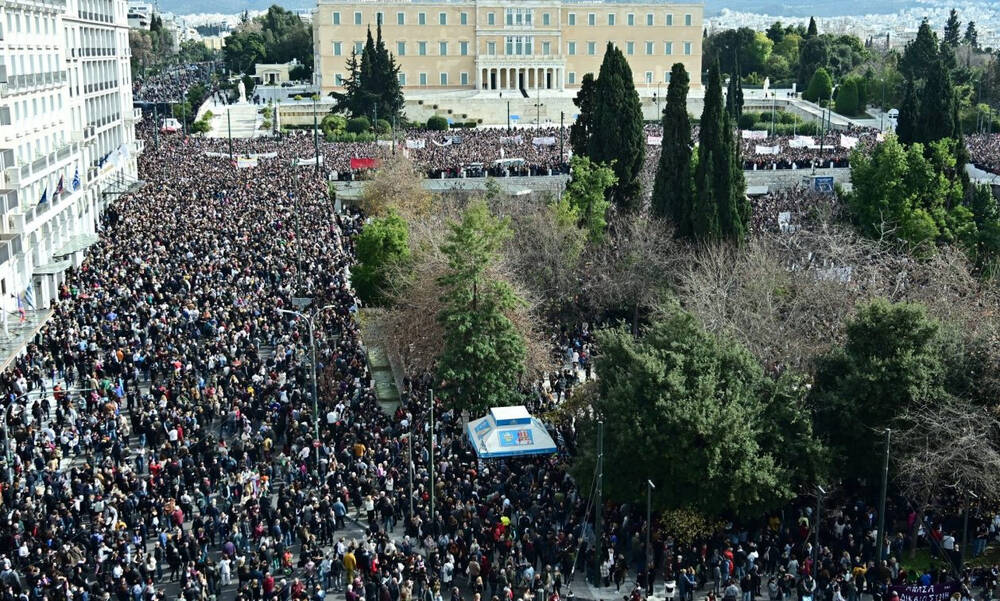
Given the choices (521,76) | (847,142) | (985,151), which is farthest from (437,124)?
(985,151)

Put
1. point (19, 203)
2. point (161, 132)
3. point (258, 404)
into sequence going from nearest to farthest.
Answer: point (258, 404) < point (19, 203) < point (161, 132)

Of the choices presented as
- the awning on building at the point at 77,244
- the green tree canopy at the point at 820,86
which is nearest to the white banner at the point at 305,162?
the awning on building at the point at 77,244

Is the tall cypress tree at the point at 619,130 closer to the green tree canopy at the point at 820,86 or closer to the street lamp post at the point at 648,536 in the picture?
the street lamp post at the point at 648,536

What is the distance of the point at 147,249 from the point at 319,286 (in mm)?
7265

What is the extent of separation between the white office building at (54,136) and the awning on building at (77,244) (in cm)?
4

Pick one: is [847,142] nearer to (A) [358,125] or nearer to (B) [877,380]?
(A) [358,125]

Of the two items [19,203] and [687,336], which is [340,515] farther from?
[19,203]

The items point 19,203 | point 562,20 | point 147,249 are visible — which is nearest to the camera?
point 19,203

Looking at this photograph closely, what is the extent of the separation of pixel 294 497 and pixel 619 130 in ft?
78.4

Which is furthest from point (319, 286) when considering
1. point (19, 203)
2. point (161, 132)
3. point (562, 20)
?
point (562, 20)

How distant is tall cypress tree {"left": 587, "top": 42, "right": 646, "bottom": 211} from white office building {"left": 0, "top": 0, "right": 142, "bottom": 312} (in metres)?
19.0

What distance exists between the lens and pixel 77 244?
4247cm

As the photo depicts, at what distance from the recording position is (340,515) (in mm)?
22828

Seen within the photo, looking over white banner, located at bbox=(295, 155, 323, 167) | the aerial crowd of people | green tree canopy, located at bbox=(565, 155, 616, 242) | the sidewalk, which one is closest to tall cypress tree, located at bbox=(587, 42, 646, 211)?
green tree canopy, located at bbox=(565, 155, 616, 242)
